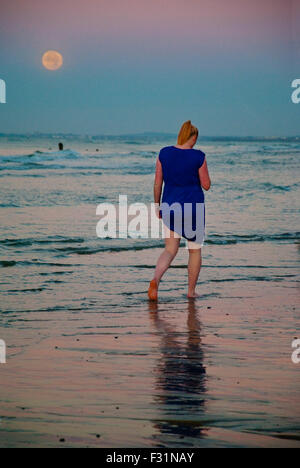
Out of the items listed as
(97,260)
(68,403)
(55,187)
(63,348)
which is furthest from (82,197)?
(68,403)

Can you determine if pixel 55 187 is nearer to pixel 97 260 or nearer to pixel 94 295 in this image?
pixel 97 260

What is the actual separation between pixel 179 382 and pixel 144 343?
3.05 ft

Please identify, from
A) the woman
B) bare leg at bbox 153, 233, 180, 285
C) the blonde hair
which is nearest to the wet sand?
bare leg at bbox 153, 233, 180, 285

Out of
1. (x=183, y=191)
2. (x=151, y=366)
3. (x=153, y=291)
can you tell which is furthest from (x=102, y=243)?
(x=151, y=366)

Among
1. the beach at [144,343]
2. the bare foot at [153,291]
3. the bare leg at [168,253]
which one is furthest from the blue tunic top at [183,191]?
the beach at [144,343]

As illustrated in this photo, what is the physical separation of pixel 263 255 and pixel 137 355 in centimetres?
501

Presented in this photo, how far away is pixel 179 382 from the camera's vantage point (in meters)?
4.00

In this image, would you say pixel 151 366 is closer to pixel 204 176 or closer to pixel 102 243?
pixel 204 176

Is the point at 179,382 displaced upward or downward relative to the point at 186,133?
downward

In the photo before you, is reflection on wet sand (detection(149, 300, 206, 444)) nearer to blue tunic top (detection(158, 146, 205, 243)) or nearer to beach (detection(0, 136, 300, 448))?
A: beach (detection(0, 136, 300, 448))
